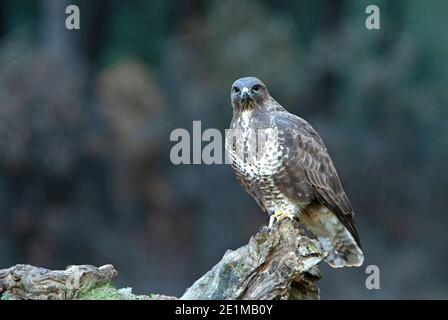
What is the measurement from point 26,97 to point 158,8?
3827 millimetres

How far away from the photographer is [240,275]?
6129 mm

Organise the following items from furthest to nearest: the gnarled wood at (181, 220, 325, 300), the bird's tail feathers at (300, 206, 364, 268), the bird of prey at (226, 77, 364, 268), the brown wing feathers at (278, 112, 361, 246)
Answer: the bird's tail feathers at (300, 206, 364, 268)
the brown wing feathers at (278, 112, 361, 246)
the bird of prey at (226, 77, 364, 268)
the gnarled wood at (181, 220, 325, 300)

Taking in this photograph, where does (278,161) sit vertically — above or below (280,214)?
above

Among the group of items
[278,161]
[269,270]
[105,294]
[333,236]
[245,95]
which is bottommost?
[105,294]

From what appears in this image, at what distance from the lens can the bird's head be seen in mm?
7141

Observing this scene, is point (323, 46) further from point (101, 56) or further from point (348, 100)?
point (101, 56)

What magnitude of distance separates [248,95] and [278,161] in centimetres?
58

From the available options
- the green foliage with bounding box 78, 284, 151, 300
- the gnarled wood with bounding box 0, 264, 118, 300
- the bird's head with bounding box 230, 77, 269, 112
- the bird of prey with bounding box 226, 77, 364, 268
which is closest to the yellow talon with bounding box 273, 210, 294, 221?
the bird of prey with bounding box 226, 77, 364, 268

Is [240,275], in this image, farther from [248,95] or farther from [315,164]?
[248,95]

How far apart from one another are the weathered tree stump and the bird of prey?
836mm

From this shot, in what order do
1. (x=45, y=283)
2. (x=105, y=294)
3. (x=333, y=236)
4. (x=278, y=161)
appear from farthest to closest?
(x=333, y=236) → (x=278, y=161) → (x=105, y=294) → (x=45, y=283)

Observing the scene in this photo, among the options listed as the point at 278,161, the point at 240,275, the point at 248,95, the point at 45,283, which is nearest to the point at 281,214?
the point at 278,161

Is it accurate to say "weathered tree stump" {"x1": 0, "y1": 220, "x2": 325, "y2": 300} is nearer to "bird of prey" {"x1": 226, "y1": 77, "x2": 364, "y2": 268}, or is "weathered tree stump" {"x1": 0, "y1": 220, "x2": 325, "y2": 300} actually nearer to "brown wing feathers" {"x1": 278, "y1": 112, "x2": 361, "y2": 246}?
"bird of prey" {"x1": 226, "y1": 77, "x2": 364, "y2": 268}

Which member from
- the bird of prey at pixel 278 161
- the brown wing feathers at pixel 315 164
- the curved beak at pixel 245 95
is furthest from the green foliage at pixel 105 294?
the curved beak at pixel 245 95
